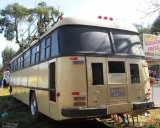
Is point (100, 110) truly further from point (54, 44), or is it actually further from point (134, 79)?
point (54, 44)

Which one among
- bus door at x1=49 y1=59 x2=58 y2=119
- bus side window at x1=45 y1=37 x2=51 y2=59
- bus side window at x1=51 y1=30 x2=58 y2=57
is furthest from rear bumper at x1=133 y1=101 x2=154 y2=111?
bus side window at x1=45 y1=37 x2=51 y2=59

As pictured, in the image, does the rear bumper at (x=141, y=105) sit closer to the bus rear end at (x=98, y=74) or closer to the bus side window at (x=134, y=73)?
the bus rear end at (x=98, y=74)

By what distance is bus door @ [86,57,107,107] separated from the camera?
7.43m

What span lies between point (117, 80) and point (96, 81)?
67 centimetres

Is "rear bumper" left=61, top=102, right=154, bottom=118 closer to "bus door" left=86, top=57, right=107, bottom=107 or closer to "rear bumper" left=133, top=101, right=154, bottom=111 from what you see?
"rear bumper" left=133, top=101, right=154, bottom=111

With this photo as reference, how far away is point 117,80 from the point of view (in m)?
7.88

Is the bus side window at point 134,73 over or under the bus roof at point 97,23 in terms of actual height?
under

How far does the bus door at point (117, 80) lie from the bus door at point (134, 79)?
0.53 ft

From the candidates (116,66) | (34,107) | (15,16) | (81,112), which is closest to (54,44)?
(116,66)

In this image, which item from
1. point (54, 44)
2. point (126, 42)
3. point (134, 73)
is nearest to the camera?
point (54, 44)

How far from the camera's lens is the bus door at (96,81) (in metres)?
7.43

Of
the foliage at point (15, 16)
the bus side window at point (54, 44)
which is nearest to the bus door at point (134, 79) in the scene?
the bus side window at point (54, 44)

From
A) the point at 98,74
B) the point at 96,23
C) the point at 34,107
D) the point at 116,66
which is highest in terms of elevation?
the point at 96,23

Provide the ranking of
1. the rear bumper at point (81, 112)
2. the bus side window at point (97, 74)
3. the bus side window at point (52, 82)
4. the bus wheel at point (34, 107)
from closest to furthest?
1. the rear bumper at point (81, 112)
2. the bus side window at point (97, 74)
3. the bus side window at point (52, 82)
4. the bus wheel at point (34, 107)
